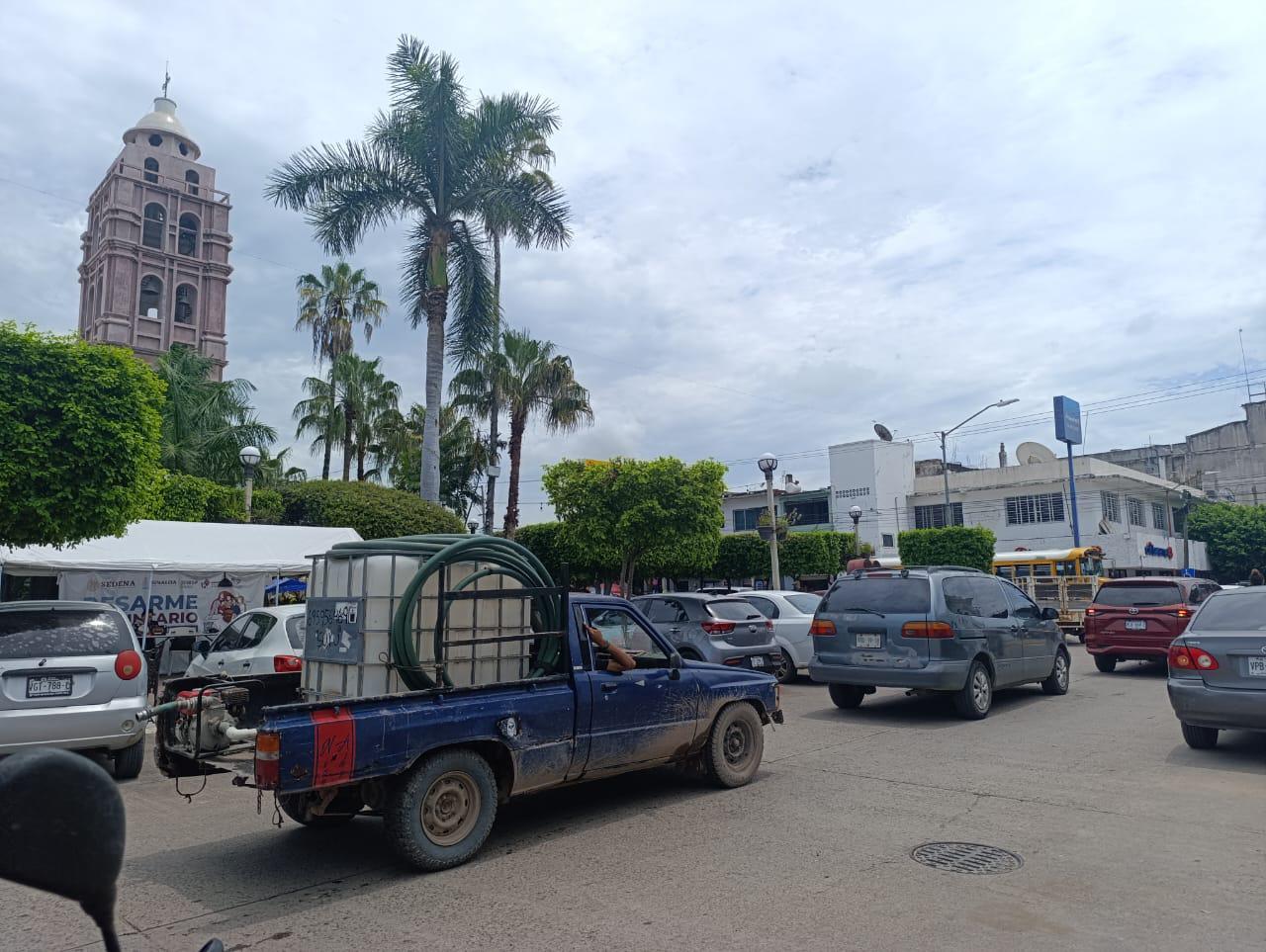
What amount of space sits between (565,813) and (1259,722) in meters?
6.15

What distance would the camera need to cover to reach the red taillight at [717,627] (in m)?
13.2

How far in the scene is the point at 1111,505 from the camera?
146 feet

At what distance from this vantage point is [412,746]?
5195 mm

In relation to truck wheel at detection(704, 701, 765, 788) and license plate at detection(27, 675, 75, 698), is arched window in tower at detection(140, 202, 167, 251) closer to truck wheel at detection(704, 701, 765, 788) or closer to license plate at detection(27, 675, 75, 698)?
license plate at detection(27, 675, 75, 698)

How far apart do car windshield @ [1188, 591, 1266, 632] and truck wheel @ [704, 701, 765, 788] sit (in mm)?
4529

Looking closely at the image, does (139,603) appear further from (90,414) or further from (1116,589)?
(1116,589)

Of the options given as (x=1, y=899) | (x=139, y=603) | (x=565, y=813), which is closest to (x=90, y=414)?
(x=139, y=603)

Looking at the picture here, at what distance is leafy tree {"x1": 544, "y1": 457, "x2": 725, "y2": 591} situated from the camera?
25.0 meters

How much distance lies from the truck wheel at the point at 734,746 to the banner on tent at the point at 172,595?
1082cm

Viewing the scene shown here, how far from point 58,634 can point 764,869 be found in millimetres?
6241

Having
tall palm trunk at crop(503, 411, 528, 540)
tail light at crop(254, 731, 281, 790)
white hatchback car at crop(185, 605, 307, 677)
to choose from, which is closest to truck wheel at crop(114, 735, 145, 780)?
white hatchback car at crop(185, 605, 307, 677)

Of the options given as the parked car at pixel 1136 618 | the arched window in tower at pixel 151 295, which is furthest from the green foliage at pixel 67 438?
the arched window in tower at pixel 151 295

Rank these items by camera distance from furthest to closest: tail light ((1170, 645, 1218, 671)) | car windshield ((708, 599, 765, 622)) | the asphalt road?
car windshield ((708, 599, 765, 622)) → tail light ((1170, 645, 1218, 671)) → the asphalt road

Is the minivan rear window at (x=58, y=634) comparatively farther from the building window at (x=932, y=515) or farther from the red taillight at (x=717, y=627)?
the building window at (x=932, y=515)
